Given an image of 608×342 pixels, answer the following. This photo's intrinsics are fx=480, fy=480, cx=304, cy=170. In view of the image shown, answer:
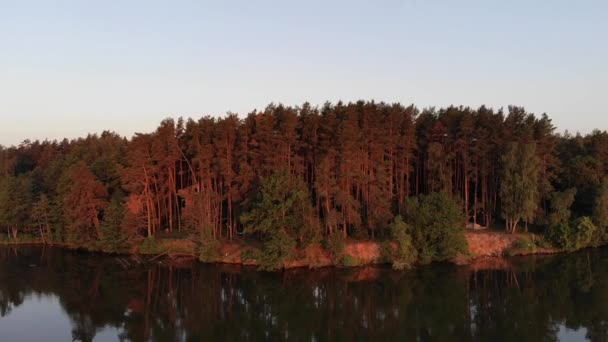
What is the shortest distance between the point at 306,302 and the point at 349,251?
1225cm

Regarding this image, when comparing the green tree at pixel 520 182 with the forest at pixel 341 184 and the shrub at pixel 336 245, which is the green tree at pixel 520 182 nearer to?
the forest at pixel 341 184

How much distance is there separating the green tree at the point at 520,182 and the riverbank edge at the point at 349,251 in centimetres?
317

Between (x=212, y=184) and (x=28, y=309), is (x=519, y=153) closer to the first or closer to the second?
(x=212, y=184)

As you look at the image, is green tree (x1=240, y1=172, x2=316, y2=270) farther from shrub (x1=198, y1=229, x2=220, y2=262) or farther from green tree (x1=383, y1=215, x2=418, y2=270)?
green tree (x1=383, y1=215, x2=418, y2=270)

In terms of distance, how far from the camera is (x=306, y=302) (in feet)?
123

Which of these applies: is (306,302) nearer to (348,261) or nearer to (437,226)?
(348,261)

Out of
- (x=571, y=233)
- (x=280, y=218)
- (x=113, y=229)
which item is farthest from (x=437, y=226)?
(x=113, y=229)

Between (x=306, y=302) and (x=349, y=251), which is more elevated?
(x=349, y=251)

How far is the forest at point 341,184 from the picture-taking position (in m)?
48.4

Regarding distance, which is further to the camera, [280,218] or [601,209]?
[601,209]

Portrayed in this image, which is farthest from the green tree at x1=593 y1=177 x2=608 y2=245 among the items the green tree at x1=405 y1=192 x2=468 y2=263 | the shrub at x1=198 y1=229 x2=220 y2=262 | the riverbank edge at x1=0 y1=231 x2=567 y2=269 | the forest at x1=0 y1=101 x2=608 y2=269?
the shrub at x1=198 y1=229 x2=220 y2=262

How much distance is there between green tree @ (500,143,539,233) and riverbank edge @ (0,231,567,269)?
3.17 meters

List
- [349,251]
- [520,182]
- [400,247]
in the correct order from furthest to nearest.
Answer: [520,182] < [349,251] < [400,247]

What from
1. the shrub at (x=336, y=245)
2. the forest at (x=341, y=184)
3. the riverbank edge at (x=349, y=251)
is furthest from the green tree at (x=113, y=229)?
the shrub at (x=336, y=245)
